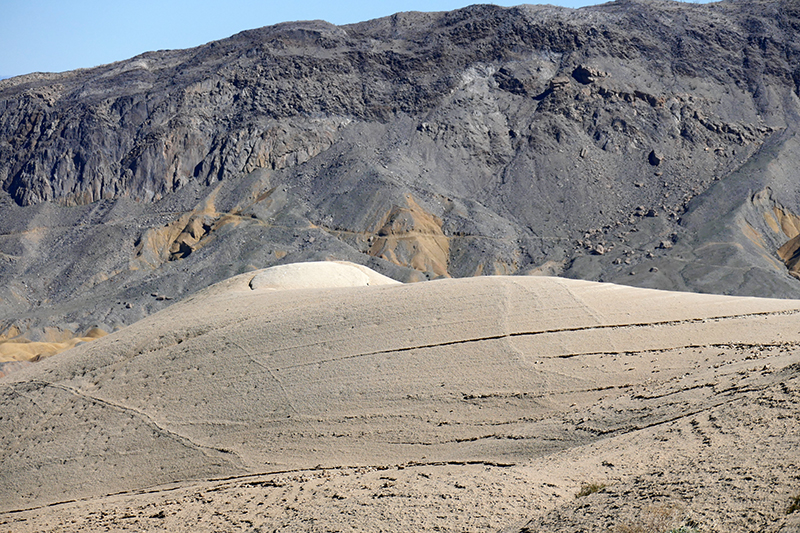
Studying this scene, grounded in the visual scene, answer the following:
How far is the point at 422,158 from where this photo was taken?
64812 millimetres

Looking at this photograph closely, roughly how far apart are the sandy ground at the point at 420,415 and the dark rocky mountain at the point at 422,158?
2854 cm

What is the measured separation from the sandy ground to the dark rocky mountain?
28541 mm

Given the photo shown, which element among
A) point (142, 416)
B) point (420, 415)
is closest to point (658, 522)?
point (420, 415)

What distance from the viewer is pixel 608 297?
18.9 meters

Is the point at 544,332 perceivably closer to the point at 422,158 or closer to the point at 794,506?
the point at 794,506

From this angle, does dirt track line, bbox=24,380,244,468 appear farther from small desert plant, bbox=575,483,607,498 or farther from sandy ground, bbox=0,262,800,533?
small desert plant, bbox=575,483,607,498

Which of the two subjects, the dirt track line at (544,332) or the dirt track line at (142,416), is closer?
the dirt track line at (142,416)

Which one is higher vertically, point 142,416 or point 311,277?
point 311,277

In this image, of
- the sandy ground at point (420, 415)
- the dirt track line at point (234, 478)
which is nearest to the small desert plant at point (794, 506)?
the sandy ground at point (420, 415)

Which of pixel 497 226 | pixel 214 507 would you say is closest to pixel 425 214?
pixel 497 226

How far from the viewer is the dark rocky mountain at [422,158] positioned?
52438 mm

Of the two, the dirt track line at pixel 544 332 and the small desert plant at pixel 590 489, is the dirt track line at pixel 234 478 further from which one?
the dirt track line at pixel 544 332

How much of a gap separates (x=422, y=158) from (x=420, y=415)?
5084 cm

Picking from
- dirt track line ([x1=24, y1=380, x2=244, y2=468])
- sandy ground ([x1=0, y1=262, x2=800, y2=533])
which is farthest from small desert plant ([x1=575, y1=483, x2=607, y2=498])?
dirt track line ([x1=24, y1=380, x2=244, y2=468])
